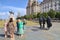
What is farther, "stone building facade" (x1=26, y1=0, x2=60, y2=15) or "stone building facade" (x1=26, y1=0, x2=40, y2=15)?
"stone building facade" (x1=26, y1=0, x2=40, y2=15)

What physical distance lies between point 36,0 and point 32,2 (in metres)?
7.99

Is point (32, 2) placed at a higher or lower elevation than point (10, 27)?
higher

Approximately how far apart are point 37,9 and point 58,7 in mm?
20674

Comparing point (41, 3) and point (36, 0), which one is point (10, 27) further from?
point (41, 3)

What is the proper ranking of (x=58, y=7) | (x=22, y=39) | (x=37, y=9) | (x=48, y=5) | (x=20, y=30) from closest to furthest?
(x=22, y=39) → (x=20, y=30) → (x=58, y=7) → (x=48, y=5) → (x=37, y=9)

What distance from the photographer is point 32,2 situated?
135375 mm

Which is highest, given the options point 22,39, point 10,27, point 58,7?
point 58,7

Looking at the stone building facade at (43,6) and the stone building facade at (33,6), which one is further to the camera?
the stone building facade at (33,6)

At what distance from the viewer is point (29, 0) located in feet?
451

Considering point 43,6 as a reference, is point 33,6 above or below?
above

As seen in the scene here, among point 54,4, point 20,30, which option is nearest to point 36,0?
point 54,4

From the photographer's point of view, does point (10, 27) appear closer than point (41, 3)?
Yes

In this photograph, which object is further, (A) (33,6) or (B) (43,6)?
(A) (33,6)

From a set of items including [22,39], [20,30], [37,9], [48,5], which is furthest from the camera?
[37,9]
